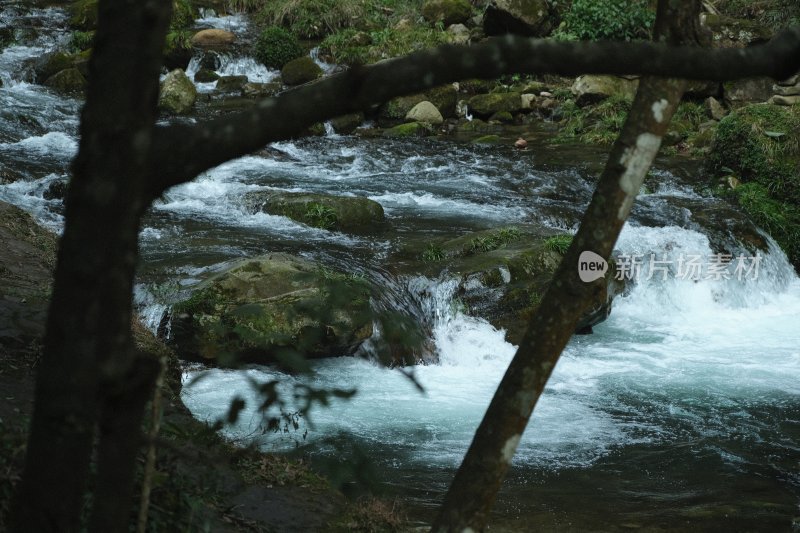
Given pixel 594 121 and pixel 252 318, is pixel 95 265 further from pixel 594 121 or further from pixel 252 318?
pixel 594 121

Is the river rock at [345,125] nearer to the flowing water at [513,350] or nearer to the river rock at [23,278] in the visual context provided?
the flowing water at [513,350]

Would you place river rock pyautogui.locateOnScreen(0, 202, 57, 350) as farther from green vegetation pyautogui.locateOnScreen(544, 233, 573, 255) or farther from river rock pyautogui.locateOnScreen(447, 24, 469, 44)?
river rock pyautogui.locateOnScreen(447, 24, 469, 44)

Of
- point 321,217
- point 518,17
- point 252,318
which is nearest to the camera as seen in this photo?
point 252,318

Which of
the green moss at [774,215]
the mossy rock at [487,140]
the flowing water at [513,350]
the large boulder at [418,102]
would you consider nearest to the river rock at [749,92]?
the flowing water at [513,350]

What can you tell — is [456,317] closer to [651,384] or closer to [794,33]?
[651,384]

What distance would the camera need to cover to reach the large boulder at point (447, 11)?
19.8m

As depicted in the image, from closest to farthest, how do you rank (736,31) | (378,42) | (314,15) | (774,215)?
(774,215) < (736,31) < (378,42) < (314,15)

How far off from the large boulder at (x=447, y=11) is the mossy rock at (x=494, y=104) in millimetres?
3705

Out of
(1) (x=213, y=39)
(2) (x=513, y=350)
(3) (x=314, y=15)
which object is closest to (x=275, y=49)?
(1) (x=213, y=39)

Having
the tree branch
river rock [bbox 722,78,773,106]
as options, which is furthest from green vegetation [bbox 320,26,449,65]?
the tree branch

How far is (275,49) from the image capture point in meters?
18.1

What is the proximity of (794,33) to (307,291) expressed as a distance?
5395mm

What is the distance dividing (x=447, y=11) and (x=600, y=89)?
5111 mm

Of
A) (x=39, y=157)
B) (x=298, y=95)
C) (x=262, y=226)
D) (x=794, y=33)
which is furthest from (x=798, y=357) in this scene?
(x=39, y=157)
